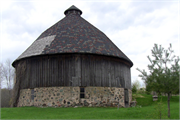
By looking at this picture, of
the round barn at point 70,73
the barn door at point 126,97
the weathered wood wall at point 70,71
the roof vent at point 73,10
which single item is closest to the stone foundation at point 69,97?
the round barn at point 70,73

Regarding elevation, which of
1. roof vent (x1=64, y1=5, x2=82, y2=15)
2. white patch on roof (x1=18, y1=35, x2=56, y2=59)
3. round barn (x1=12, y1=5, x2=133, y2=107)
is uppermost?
roof vent (x1=64, y1=5, x2=82, y2=15)

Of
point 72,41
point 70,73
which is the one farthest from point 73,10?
point 70,73

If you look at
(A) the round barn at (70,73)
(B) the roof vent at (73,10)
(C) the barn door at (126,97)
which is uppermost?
(B) the roof vent at (73,10)

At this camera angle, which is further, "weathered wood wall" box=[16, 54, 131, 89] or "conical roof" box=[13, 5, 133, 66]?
"conical roof" box=[13, 5, 133, 66]

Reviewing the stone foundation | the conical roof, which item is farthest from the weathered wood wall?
the conical roof

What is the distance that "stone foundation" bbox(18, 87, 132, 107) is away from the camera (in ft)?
62.2

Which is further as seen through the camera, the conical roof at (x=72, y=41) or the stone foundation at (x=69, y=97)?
the conical roof at (x=72, y=41)

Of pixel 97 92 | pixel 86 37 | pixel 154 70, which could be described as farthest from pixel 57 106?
pixel 154 70

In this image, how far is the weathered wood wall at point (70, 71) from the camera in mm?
19609

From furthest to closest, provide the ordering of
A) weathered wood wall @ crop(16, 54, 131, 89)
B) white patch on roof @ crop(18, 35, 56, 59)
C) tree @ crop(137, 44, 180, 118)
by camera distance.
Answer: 1. white patch on roof @ crop(18, 35, 56, 59)
2. weathered wood wall @ crop(16, 54, 131, 89)
3. tree @ crop(137, 44, 180, 118)

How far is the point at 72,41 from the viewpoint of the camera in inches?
829

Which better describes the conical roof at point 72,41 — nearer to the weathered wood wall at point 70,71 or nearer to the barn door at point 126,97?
the weathered wood wall at point 70,71

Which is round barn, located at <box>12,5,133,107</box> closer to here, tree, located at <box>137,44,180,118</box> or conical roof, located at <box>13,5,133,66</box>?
conical roof, located at <box>13,5,133,66</box>

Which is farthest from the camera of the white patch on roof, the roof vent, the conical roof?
the roof vent
